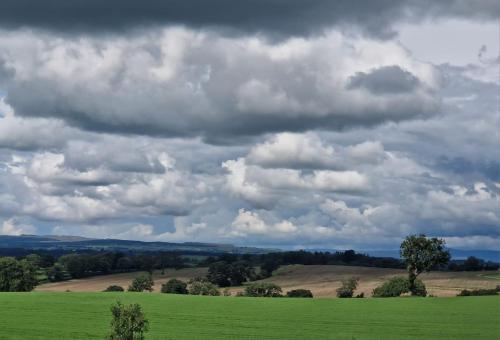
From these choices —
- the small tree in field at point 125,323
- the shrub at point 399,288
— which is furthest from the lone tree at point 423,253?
the small tree in field at point 125,323

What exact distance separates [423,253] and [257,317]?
52.7 m

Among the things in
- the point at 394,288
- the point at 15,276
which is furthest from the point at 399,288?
the point at 15,276

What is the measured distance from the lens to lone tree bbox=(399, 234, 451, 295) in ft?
426

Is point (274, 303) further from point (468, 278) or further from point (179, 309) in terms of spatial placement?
point (468, 278)

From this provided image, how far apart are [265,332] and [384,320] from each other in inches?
704

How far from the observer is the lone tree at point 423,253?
130m

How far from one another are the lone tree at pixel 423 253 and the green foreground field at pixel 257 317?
775 inches

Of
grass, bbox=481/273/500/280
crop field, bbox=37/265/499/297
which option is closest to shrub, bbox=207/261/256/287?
crop field, bbox=37/265/499/297

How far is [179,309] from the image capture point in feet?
320

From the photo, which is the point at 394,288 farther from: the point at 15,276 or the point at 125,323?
the point at 125,323

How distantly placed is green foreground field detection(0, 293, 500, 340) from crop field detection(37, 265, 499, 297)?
1570 inches

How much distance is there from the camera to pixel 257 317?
293 ft

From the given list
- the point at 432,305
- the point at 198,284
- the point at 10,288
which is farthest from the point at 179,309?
the point at 10,288

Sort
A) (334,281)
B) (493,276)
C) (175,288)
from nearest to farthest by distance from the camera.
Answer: (175,288) → (334,281) → (493,276)
